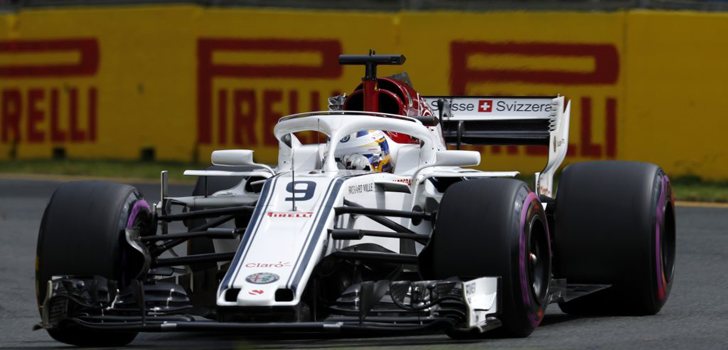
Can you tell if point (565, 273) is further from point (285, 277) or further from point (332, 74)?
point (332, 74)

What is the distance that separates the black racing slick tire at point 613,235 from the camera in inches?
360

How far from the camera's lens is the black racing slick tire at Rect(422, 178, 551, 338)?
304 inches

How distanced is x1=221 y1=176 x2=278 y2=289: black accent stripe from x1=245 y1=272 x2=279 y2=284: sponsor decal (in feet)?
0.28

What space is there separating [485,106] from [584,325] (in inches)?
102

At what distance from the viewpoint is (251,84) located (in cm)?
1852

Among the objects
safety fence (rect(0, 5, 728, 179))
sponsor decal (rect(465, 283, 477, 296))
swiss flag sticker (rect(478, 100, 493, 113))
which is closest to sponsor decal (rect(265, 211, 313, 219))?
sponsor decal (rect(465, 283, 477, 296))

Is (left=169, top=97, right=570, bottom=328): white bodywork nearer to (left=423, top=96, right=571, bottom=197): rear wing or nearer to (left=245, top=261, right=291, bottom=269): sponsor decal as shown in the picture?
(left=245, top=261, right=291, bottom=269): sponsor decal

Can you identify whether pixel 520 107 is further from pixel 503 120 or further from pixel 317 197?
pixel 317 197

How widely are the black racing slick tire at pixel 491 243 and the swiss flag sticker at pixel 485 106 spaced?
10.1ft

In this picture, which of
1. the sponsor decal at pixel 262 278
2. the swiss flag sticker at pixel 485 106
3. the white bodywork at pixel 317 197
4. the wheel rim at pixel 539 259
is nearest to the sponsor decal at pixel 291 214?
the white bodywork at pixel 317 197

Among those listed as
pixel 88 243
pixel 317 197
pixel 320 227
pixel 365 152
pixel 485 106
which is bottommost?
pixel 88 243

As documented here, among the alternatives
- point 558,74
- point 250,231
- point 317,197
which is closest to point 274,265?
point 250,231

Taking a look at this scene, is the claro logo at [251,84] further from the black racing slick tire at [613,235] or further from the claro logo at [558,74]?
the black racing slick tire at [613,235]

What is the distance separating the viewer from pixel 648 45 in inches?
653
